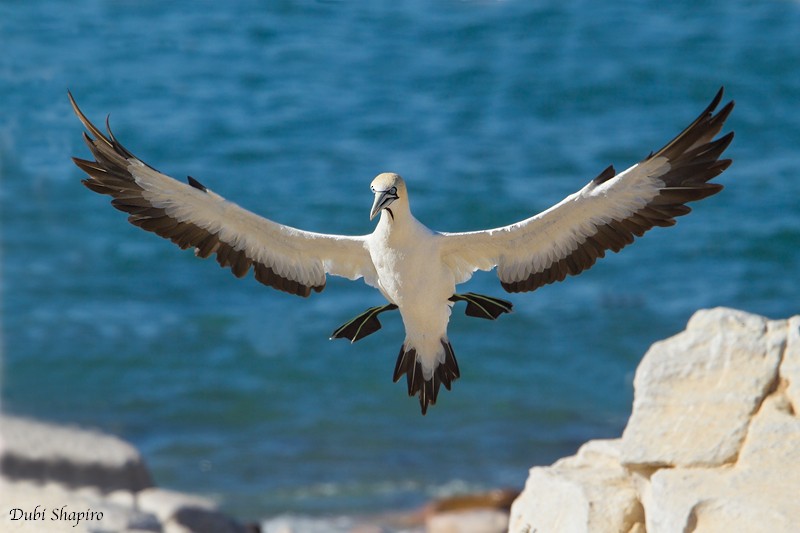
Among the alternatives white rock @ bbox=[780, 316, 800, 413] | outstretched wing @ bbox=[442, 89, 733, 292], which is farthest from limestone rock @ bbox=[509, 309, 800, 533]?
outstretched wing @ bbox=[442, 89, 733, 292]

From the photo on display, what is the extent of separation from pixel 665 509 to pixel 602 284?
945 centimetres

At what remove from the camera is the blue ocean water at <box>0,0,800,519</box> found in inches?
513

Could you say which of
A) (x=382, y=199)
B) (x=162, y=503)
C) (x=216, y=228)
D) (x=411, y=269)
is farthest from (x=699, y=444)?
(x=162, y=503)

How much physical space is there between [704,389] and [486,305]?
1.38 meters

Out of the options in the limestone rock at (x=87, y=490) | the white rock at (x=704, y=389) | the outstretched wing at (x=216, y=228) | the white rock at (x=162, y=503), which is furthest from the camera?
the white rock at (x=162, y=503)

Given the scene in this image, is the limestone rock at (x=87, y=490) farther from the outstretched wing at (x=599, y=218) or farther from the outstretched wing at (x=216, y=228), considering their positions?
the outstretched wing at (x=599, y=218)

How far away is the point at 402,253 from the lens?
586 centimetres

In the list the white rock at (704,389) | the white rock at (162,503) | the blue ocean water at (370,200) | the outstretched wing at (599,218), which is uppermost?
the blue ocean water at (370,200)

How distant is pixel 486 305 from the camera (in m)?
6.28

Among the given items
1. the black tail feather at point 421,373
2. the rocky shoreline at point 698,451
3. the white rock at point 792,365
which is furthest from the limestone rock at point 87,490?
the white rock at point 792,365

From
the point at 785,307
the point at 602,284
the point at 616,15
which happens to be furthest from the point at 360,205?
the point at 616,15

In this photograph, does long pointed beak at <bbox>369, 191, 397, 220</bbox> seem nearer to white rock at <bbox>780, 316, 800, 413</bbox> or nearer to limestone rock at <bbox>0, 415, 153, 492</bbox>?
white rock at <bbox>780, 316, 800, 413</bbox>

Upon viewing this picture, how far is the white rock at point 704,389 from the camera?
21.4 feet

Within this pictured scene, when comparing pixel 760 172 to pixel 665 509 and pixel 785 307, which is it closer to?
pixel 785 307
